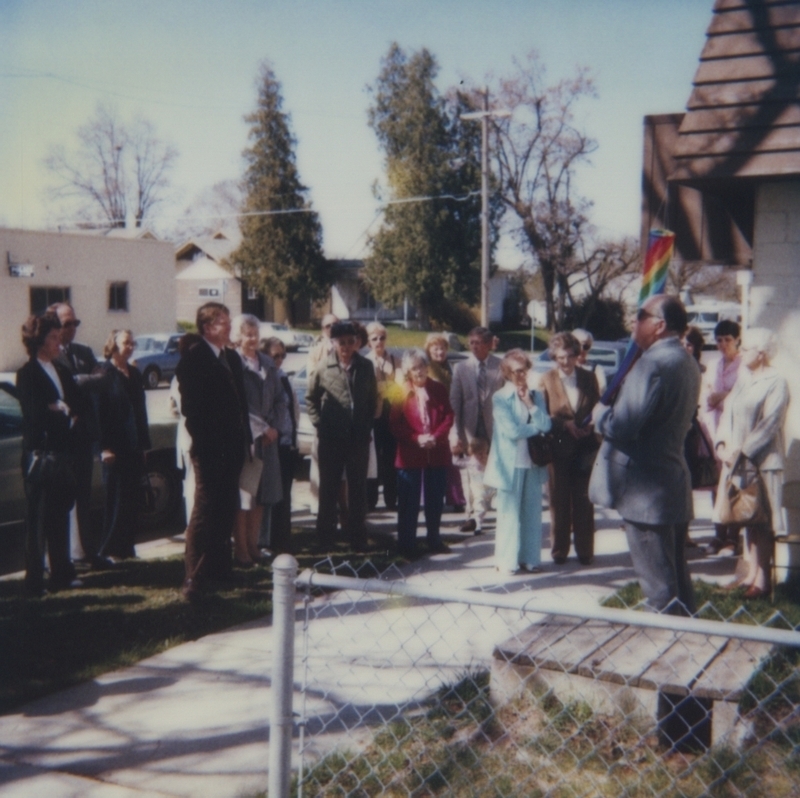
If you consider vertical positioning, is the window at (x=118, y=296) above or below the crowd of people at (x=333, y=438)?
above

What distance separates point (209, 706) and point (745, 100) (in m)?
4.90

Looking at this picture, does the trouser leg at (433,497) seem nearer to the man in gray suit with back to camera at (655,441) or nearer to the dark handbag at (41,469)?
the dark handbag at (41,469)

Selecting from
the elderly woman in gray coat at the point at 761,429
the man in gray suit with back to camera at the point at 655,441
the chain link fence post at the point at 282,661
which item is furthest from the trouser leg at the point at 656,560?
the chain link fence post at the point at 282,661

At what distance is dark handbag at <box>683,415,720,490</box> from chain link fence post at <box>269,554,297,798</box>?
5.78m

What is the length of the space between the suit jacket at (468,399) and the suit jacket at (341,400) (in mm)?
965

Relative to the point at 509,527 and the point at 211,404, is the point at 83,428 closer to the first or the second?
the point at 211,404

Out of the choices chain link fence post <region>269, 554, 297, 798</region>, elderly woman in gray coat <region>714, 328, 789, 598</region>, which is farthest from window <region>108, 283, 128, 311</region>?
chain link fence post <region>269, 554, 297, 798</region>

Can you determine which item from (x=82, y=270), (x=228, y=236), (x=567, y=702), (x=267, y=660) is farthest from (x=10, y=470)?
(x=228, y=236)

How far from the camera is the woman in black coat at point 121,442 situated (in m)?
7.61

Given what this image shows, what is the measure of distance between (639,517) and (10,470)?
219 inches

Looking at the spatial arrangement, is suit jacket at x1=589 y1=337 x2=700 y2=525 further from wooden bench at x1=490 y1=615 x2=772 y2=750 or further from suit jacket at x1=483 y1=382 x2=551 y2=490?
suit jacket at x1=483 y1=382 x2=551 y2=490

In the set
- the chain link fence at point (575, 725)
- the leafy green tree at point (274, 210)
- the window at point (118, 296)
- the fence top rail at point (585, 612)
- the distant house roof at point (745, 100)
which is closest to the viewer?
the fence top rail at point (585, 612)

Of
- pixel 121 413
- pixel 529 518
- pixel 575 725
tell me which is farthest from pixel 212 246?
pixel 575 725

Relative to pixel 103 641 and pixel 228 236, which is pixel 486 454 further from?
pixel 228 236
